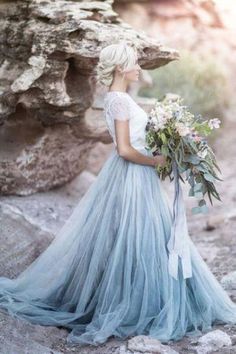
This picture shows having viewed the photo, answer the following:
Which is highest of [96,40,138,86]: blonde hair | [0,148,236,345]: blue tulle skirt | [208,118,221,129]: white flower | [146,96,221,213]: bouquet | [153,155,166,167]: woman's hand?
[96,40,138,86]: blonde hair

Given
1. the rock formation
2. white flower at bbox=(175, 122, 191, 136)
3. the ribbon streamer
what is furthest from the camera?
the rock formation

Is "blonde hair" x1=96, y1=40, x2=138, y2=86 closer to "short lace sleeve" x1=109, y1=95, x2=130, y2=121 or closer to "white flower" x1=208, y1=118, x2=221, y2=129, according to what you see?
"short lace sleeve" x1=109, y1=95, x2=130, y2=121

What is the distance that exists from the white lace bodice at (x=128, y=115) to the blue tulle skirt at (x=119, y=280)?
176mm

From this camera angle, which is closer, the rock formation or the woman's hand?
the woman's hand

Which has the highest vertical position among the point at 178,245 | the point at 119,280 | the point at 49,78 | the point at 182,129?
the point at 182,129

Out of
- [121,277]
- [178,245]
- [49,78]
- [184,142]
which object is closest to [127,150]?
[184,142]

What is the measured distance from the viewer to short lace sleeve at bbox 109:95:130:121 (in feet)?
12.9

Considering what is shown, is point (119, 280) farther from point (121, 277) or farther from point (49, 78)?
point (49, 78)

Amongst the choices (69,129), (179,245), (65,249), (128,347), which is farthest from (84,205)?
(69,129)

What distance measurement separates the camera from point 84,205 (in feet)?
14.1

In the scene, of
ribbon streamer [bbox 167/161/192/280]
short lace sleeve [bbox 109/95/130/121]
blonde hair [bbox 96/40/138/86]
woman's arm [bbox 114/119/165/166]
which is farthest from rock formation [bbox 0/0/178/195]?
ribbon streamer [bbox 167/161/192/280]

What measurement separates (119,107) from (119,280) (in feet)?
3.59

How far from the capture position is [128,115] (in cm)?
397

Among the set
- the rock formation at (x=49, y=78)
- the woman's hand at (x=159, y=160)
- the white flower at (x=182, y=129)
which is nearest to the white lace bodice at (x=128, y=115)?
the woman's hand at (x=159, y=160)
